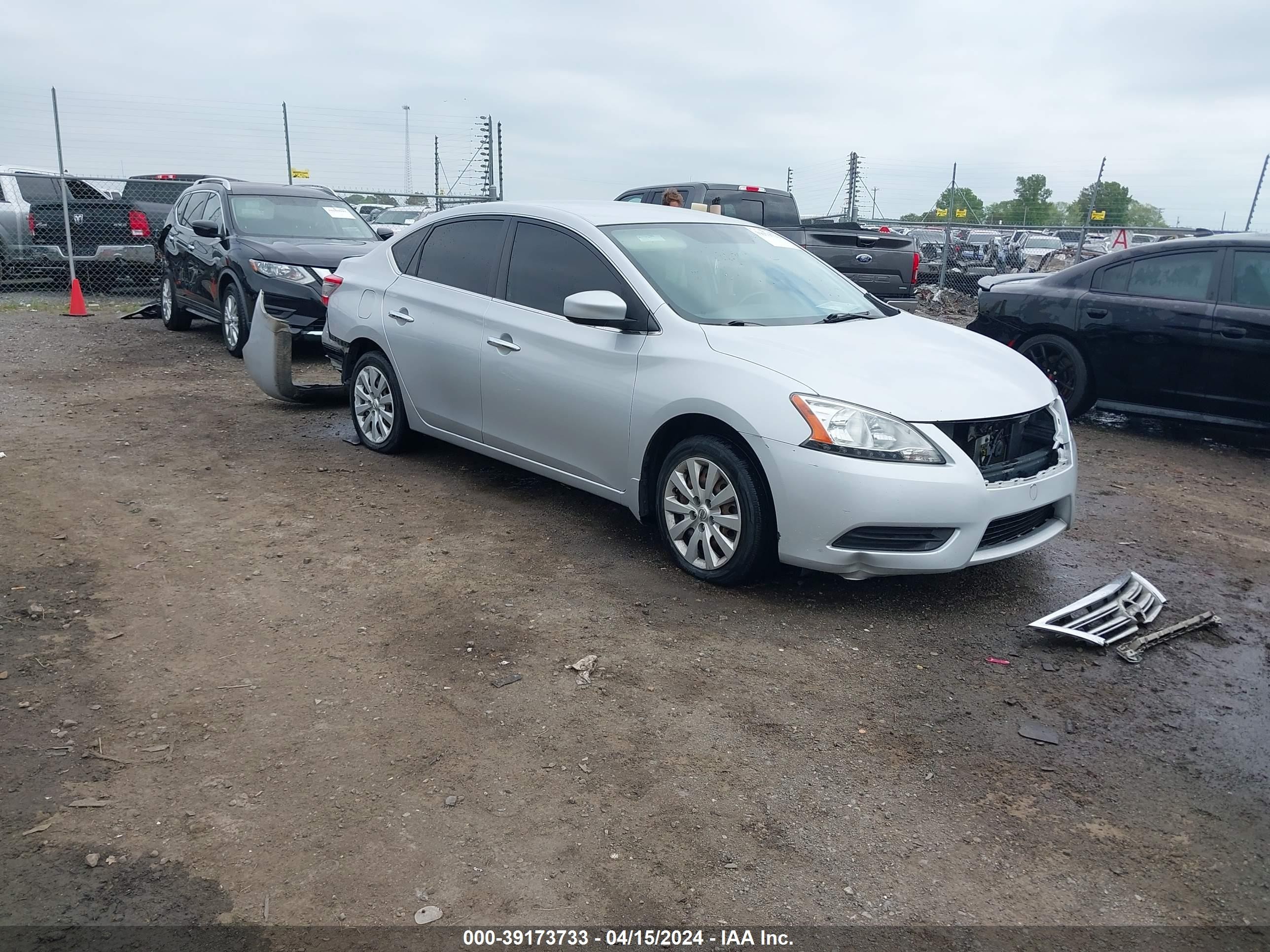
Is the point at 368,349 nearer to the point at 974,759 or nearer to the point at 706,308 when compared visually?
the point at 706,308

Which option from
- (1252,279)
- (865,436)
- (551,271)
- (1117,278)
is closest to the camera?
(865,436)

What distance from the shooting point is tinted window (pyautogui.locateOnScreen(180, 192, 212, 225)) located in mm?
10836

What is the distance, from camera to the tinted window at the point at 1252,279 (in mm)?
7172

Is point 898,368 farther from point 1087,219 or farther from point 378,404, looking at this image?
point 1087,219

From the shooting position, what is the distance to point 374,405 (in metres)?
6.68

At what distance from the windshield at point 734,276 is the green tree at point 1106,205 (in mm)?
14671

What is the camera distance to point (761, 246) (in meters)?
5.68

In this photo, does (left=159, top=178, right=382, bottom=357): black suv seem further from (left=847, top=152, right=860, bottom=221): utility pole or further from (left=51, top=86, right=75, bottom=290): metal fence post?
(left=847, top=152, right=860, bottom=221): utility pole

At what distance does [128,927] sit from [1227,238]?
26.8 feet

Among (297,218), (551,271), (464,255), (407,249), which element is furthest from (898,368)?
(297,218)

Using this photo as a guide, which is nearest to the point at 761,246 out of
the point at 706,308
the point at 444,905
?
the point at 706,308

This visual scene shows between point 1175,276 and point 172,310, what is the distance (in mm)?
10734

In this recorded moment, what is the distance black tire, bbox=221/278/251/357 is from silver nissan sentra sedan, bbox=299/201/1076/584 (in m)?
4.07

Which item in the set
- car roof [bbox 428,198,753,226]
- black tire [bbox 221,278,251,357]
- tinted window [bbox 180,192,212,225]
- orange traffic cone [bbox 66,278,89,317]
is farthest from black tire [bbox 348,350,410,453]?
orange traffic cone [bbox 66,278,89,317]
